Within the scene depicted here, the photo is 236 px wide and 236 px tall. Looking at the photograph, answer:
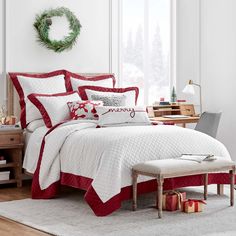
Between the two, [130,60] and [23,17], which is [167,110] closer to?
[130,60]

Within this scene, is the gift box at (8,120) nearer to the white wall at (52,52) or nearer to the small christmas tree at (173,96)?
the white wall at (52,52)

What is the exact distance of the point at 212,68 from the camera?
762cm

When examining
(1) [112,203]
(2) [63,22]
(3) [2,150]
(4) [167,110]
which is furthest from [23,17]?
(1) [112,203]

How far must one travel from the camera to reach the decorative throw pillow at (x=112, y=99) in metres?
6.20

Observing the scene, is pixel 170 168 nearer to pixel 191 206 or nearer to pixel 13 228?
pixel 191 206

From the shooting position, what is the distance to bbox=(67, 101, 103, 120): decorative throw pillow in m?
5.94

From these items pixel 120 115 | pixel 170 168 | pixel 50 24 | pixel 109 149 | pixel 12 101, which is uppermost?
pixel 50 24

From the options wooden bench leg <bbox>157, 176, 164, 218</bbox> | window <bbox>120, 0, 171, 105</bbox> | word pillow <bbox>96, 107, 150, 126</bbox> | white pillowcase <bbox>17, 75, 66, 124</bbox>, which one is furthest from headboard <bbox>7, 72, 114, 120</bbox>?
wooden bench leg <bbox>157, 176, 164, 218</bbox>

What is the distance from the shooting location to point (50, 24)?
6762 mm

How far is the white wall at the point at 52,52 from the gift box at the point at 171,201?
248cm

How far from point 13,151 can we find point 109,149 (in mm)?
1615

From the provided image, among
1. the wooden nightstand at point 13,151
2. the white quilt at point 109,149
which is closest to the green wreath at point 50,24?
the wooden nightstand at point 13,151

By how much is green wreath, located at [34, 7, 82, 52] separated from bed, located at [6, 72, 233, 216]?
126cm

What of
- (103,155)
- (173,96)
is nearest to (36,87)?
(103,155)
